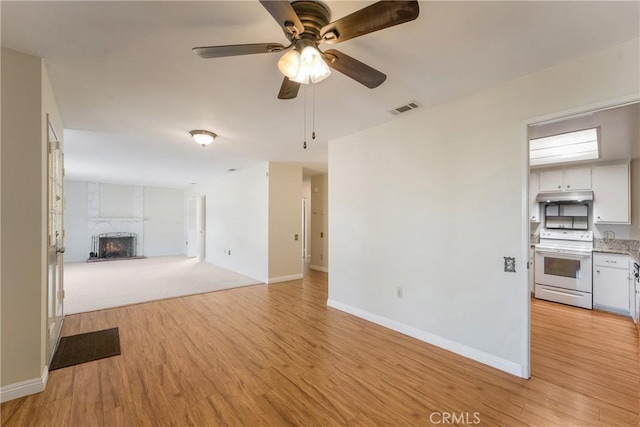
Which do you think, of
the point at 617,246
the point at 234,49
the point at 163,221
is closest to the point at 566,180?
the point at 617,246

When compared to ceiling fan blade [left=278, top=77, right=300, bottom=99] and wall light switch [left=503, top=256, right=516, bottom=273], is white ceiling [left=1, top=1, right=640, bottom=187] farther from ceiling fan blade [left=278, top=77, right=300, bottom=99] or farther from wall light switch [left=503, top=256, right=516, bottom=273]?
wall light switch [left=503, top=256, right=516, bottom=273]

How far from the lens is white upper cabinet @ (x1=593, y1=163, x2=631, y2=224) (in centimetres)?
393

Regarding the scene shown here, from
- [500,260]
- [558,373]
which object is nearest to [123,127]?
[500,260]

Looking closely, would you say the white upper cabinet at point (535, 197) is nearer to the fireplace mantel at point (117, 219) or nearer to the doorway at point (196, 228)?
the doorway at point (196, 228)

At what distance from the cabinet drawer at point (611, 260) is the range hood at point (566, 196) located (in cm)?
91

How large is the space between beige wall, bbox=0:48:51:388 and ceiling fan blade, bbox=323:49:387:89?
2311mm

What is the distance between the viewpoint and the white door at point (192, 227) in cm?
929

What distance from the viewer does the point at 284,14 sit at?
126 centimetres

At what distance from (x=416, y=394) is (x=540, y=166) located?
14.7 ft

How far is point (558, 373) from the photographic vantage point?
2.33m

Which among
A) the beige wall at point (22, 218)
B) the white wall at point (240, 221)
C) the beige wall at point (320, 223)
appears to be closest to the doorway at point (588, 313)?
the beige wall at point (22, 218)

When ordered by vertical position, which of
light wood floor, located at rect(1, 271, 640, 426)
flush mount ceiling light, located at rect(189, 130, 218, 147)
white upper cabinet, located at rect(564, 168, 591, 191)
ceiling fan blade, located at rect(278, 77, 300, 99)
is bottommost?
light wood floor, located at rect(1, 271, 640, 426)

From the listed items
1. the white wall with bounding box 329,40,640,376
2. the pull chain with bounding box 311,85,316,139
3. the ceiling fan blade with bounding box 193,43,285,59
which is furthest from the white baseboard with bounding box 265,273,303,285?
the ceiling fan blade with bounding box 193,43,285,59

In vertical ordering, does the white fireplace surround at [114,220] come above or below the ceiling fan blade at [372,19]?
below
